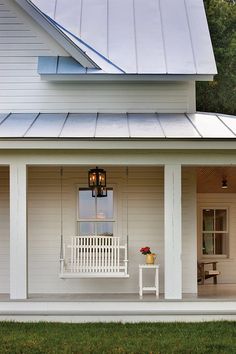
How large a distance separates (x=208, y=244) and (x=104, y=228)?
12.6 ft

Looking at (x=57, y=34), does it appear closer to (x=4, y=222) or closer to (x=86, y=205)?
(x=86, y=205)

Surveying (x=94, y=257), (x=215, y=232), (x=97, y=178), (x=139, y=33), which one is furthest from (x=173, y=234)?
(x=139, y=33)

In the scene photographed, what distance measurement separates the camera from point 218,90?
Result: 34469mm

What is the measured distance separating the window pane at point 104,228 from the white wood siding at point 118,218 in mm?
175

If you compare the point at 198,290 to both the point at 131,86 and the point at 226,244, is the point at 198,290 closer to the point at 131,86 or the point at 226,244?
the point at 226,244

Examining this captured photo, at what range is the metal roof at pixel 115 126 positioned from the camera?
12.0 metres

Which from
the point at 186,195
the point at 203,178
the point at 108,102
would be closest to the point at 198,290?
the point at 186,195

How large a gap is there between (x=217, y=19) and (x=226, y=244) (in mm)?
19670

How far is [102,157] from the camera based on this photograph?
12.1m

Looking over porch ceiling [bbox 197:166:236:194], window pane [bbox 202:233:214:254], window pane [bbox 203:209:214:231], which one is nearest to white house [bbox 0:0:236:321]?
porch ceiling [bbox 197:166:236:194]

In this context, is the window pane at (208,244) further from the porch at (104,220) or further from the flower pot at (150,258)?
the flower pot at (150,258)

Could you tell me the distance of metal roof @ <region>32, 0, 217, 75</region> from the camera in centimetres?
1479

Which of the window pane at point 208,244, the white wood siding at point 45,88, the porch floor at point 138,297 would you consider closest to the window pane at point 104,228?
the porch floor at point 138,297

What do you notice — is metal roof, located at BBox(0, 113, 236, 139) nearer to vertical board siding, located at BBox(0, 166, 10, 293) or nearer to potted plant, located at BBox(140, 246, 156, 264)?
vertical board siding, located at BBox(0, 166, 10, 293)
